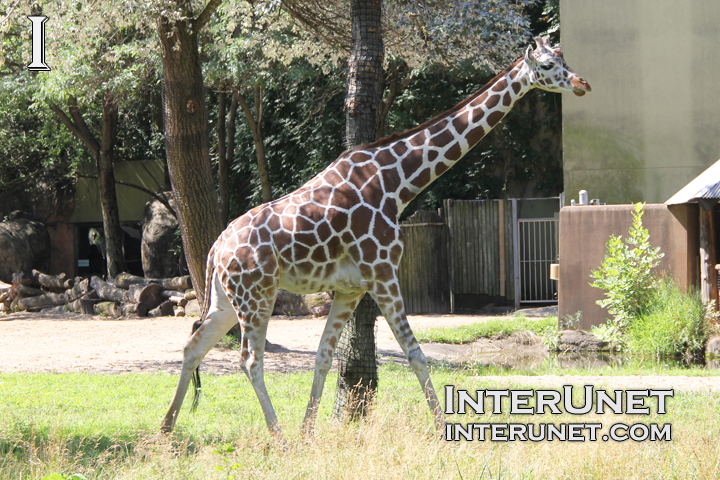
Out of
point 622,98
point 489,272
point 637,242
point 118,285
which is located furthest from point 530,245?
point 118,285

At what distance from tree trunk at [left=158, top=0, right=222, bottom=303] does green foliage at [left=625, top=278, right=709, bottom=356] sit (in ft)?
20.6

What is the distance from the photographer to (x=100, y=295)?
1827 centimetres

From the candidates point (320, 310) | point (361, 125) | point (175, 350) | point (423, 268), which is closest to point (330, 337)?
point (361, 125)

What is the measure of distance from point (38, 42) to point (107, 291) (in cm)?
806

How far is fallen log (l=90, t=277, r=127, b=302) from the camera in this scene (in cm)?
1770

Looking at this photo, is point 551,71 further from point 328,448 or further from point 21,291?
point 21,291

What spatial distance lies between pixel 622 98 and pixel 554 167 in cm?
397

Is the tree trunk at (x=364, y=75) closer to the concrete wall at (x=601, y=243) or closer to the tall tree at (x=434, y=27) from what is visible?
the tall tree at (x=434, y=27)

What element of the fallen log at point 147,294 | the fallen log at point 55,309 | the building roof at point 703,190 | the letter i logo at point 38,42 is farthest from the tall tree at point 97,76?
the building roof at point 703,190

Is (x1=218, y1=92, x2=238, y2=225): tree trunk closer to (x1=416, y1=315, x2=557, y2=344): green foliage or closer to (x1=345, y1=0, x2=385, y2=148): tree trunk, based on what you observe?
(x1=416, y1=315, x2=557, y2=344): green foliage

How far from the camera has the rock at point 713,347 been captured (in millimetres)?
9843

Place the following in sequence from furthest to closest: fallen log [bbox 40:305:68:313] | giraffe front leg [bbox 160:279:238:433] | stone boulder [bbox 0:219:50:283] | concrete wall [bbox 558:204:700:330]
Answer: stone boulder [bbox 0:219:50:283] < fallen log [bbox 40:305:68:313] < concrete wall [bbox 558:204:700:330] < giraffe front leg [bbox 160:279:238:433]

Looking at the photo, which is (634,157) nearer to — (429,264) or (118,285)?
(429,264)

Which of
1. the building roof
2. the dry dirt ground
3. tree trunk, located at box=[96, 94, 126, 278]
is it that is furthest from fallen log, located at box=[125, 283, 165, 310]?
the building roof
